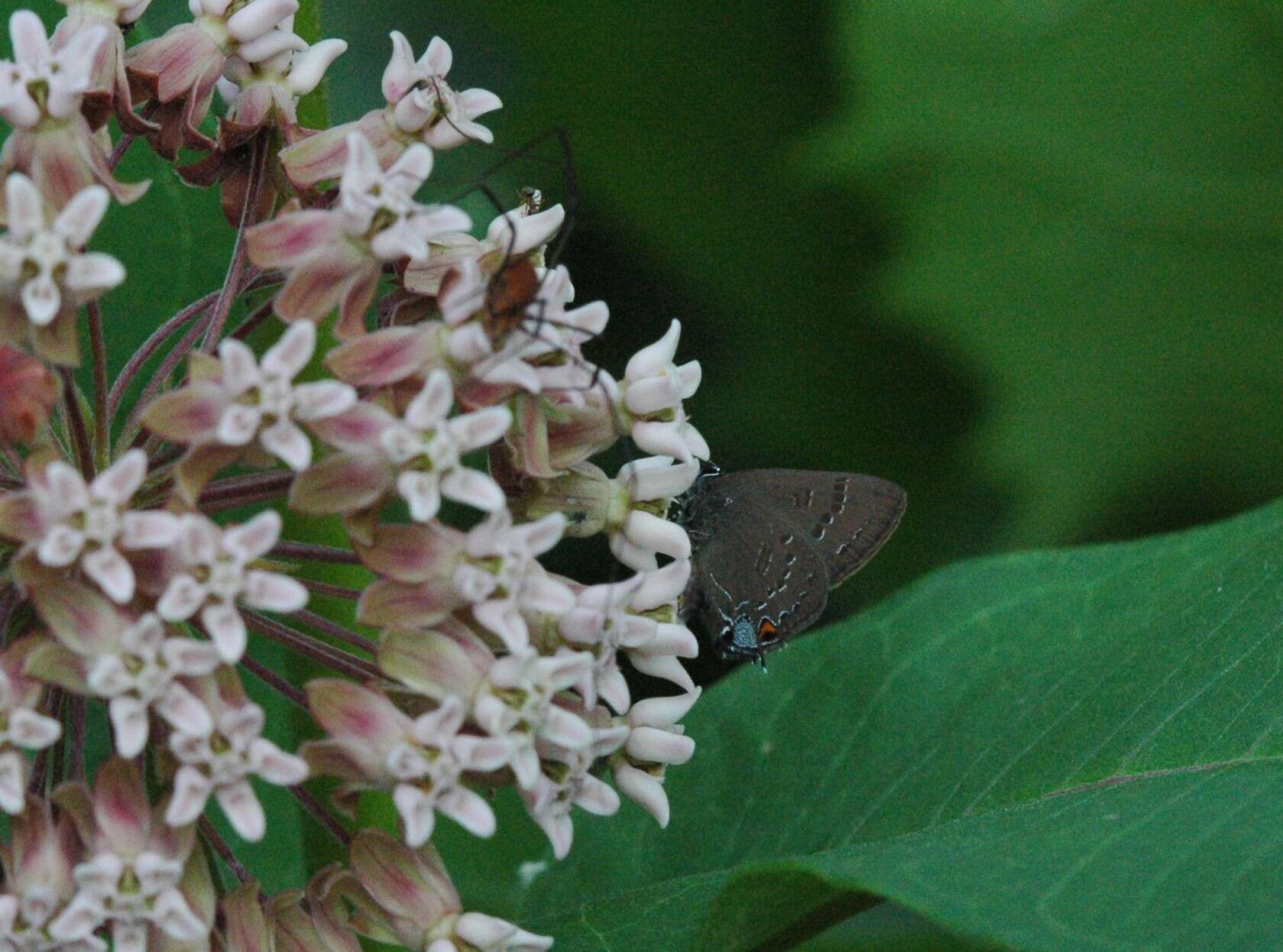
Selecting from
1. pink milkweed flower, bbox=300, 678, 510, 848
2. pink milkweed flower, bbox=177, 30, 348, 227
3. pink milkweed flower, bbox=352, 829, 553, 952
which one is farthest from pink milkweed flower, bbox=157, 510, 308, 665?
pink milkweed flower, bbox=177, 30, 348, 227

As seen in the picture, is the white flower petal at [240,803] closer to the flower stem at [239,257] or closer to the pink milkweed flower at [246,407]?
the pink milkweed flower at [246,407]

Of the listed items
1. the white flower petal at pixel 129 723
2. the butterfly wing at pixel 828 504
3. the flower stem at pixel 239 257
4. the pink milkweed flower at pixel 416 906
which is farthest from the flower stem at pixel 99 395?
the butterfly wing at pixel 828 504

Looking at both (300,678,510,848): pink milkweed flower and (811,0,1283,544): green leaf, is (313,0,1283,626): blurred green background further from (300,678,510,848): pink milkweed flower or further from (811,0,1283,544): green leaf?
(300,678,510,848): pink milkweed flower

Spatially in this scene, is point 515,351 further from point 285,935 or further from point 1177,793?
point 1177,793

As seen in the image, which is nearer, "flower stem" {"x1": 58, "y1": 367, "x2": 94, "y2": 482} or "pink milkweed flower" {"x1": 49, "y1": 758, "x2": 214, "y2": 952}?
"pink milkweed flower" {"x1": 49, "y1": 758, "x2": 214, "y2": 952}

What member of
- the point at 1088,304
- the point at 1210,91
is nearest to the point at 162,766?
the point at 1088,304

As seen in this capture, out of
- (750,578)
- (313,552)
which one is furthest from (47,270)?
(750,578)

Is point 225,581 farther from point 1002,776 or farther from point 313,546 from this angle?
point 1002,776
